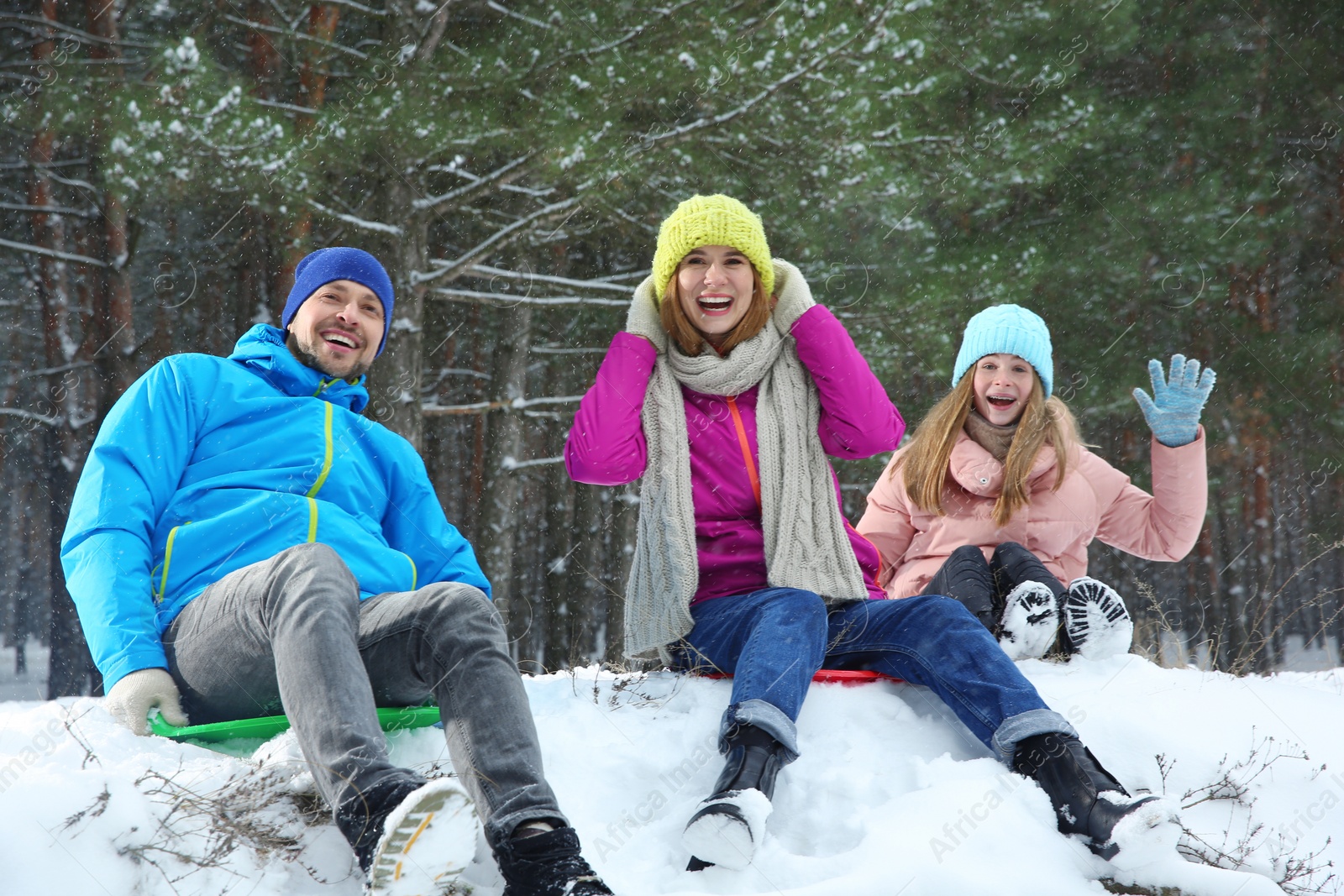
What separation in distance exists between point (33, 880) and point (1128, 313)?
9951 millimetres

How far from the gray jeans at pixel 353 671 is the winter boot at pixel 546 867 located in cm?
4

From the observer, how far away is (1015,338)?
12.0 ft

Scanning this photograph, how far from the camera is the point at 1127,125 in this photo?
8.96 meters

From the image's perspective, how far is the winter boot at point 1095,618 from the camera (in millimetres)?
3162

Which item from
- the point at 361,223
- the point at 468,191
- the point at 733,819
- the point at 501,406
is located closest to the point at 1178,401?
the point at 733,819

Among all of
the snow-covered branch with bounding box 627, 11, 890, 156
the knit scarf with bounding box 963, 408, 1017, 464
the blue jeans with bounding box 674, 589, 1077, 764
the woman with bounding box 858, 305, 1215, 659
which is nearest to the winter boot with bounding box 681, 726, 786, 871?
the blue jeans with bounding box 674, 589, 1077, 764

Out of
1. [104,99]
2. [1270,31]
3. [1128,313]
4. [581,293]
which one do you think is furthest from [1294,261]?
[104,99]

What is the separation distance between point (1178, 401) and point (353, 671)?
9.81 feet

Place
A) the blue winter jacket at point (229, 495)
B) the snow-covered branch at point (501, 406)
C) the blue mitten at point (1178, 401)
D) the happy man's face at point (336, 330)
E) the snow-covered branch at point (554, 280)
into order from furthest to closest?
the snow-covered branch at point (501, 406)
the snow-covered branch at point (554, 280)
the blue mitten at point (1178, 401)
the happy man's face at point (336, 330)
the blue winter jacket at point (229, 495)

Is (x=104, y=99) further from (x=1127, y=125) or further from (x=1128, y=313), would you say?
A: (x=1128, y=313)

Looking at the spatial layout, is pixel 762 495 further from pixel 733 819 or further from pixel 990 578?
pixel 733 819

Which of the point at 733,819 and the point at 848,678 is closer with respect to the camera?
the point at 733,819

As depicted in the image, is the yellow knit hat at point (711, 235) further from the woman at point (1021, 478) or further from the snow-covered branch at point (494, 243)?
the snow-covered branch at point (494, 243)

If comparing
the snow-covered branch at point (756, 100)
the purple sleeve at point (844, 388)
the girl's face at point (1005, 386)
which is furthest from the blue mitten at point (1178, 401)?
the snow-covered branch at point (756, 100)
